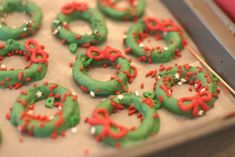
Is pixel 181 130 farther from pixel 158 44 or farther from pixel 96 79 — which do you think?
pixel 158 44

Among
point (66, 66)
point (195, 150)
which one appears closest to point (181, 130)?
point (195, 150)

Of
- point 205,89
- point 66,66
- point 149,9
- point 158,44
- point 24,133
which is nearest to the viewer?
point 24,133

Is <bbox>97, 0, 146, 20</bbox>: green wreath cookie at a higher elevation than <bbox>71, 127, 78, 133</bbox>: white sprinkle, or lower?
higher

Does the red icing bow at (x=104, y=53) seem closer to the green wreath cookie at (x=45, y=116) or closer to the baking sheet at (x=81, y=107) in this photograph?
the baking sheet at (x=81, y=107)

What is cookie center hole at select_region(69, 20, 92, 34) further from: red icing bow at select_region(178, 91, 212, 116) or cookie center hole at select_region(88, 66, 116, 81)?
red icing bow at select_region(178, 91, 212, 116)

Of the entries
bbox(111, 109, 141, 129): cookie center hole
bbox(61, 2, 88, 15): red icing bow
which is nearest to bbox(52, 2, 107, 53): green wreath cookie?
bbox(61, 2, 88, 15): red icing bow

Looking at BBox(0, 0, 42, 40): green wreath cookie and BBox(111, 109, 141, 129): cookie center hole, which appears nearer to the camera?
BBox(111, 109, 141, 129): cookie center hole
